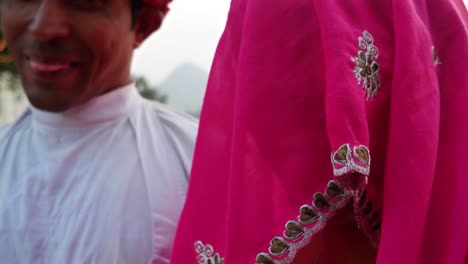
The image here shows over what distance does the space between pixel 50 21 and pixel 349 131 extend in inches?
30.6

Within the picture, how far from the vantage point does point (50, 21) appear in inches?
52.9

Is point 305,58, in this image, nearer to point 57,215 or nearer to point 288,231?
point 288,231

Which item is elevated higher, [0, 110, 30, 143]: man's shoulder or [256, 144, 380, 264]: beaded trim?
[256, 144, 380, 264]: beaded trim

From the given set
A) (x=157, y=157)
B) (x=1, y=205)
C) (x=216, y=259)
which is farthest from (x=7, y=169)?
(x=216, y=259)

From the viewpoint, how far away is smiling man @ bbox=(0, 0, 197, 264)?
1.35 m

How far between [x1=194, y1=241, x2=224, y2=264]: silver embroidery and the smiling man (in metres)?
A: 0.35

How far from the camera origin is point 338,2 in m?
0.91

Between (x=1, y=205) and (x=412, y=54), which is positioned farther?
(x=1, y=205)

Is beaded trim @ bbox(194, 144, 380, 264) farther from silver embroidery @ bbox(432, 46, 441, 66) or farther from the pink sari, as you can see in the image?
silver embroidery @ bbox(432, 46, 441, 66)

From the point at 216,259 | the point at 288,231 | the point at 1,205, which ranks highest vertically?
the point at 288,231

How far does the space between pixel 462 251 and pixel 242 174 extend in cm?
31

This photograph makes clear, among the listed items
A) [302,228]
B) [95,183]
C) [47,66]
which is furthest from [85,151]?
[302,228]

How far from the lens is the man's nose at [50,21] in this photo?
4.40 feet

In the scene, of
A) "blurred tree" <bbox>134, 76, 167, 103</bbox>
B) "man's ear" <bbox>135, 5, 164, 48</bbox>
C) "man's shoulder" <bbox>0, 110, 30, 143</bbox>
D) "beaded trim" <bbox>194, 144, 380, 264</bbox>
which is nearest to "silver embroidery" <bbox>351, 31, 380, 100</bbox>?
"beaded trim" <bbox>194, 144, 380, 264</bbox>
